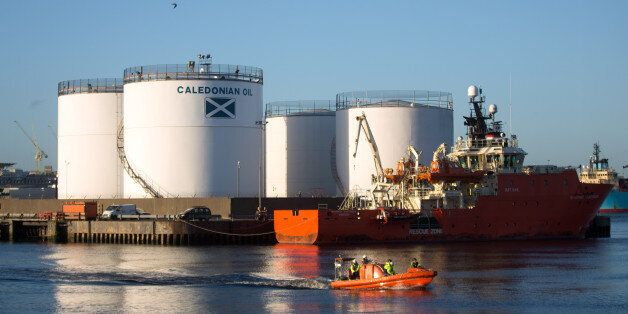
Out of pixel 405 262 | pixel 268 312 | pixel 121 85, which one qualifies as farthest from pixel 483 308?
pixel 121 85

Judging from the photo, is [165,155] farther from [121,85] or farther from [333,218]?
[333,218]

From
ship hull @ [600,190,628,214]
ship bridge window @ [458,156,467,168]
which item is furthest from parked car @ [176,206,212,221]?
ship hull @ [600,190,628,214]

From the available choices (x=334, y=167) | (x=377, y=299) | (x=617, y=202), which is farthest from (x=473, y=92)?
(x=617, y=202)

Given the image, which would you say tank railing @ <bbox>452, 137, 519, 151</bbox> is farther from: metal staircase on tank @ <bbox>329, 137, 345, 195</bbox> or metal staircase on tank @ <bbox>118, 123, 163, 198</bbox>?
metal staircase on tank @ <bbox>118, 123, 163, 198</bbox>

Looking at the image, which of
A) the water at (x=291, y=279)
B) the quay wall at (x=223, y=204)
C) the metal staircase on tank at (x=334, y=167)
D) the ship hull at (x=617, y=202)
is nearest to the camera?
the water at (x=291, y=279)

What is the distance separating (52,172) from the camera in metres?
179

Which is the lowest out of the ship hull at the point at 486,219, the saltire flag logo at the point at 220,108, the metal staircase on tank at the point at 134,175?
the ship hull at the point at 486,219

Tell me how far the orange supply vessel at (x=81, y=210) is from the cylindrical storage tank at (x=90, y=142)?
325 inches

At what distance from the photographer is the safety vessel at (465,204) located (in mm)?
70062

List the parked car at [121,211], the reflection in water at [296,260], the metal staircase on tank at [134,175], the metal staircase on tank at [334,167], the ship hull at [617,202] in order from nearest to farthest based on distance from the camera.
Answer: the reflection in water at [296,260], the parked car at [121,211], the metal staircase on tank at [134,175], the metal staircase on tank at [334,167], the ship hull at [617,202]

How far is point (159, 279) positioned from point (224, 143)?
33.5m

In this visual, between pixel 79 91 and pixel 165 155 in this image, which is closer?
pixel 165 155

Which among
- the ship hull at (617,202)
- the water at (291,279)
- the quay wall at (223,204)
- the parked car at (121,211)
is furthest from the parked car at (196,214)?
the ship hull at (617,202)

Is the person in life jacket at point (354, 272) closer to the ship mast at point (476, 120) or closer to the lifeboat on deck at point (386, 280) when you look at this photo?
the lifeboat on deck at point (386, 280)
